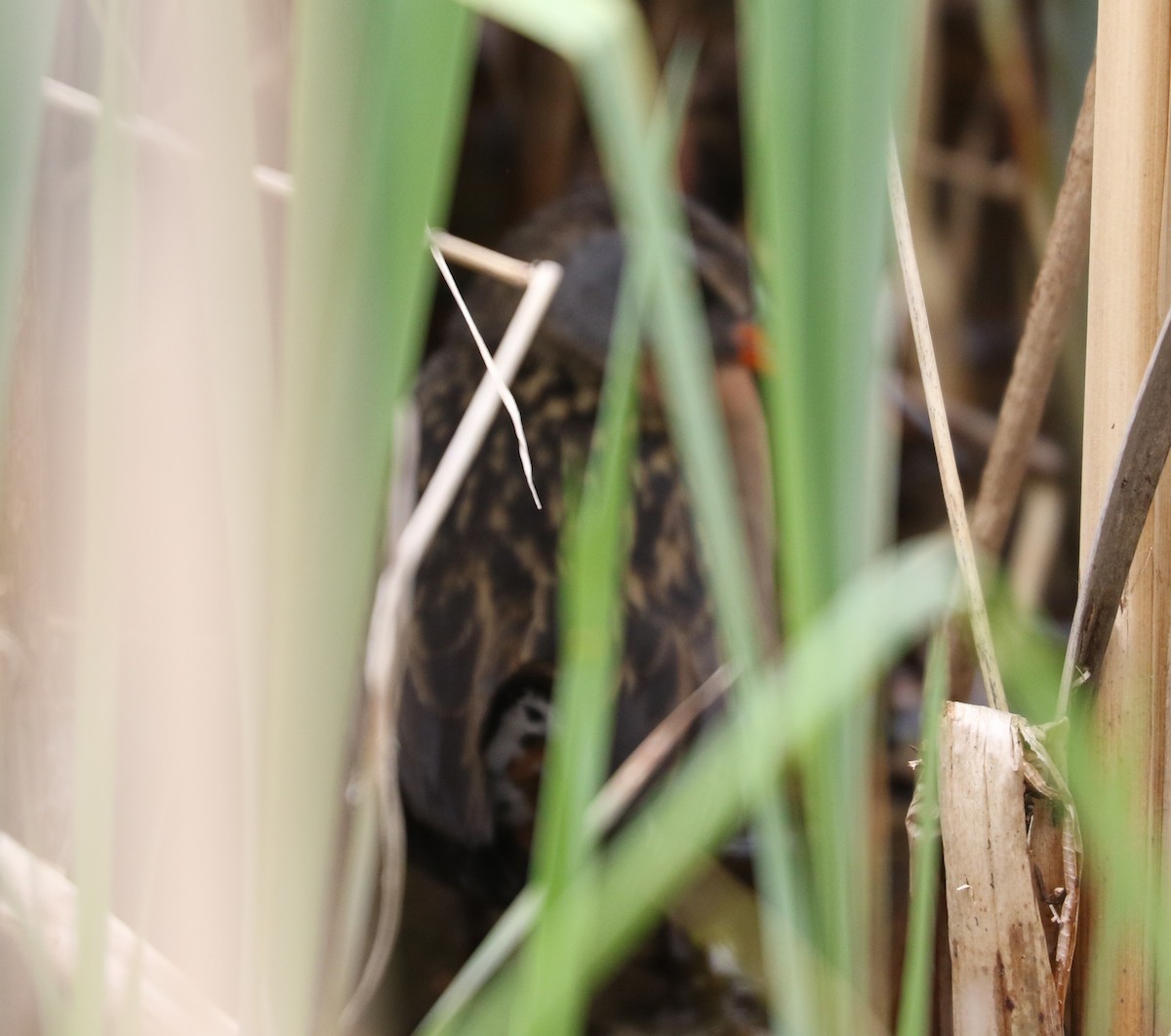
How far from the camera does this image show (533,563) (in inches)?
61.4

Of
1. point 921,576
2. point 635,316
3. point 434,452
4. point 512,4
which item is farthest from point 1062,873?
point 434,452

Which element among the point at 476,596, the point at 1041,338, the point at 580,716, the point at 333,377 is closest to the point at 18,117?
the point at 333,377

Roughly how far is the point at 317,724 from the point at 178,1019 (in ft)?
0.66

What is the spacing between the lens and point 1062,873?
0.60 m

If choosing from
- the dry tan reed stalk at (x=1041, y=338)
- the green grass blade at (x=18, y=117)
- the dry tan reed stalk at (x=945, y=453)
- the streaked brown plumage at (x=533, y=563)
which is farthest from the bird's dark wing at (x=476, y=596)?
Answer: the green grass blade at (x=18, y=117)

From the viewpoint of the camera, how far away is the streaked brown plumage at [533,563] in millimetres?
1393

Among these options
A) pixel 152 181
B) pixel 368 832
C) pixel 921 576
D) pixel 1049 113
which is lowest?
pixel 368 832

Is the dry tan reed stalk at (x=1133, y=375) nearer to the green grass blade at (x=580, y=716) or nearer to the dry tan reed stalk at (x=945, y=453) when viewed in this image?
the dry tan reed stalk at (x=945, y=453)

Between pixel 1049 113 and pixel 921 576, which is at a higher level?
pixel 1049 113

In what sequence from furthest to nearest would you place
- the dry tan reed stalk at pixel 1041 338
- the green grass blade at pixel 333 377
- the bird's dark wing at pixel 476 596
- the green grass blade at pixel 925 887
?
→ 1. the bird's dark wing at pixel 476 596
2. the dry tan reed stalk at pixel 1041 338
3. the green grass blade at pixel 925 887
4. the green grass blade at pixel 333 377

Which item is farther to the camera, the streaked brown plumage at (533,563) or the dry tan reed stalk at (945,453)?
the streaked brown plumage at (533,563)

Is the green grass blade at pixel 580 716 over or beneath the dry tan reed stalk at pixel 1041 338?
beneath

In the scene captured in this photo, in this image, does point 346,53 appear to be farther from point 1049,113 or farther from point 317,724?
point 1049,113

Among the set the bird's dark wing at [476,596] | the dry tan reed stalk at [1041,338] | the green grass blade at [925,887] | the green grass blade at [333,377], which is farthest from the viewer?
the bird's dark wing at [476,596]
